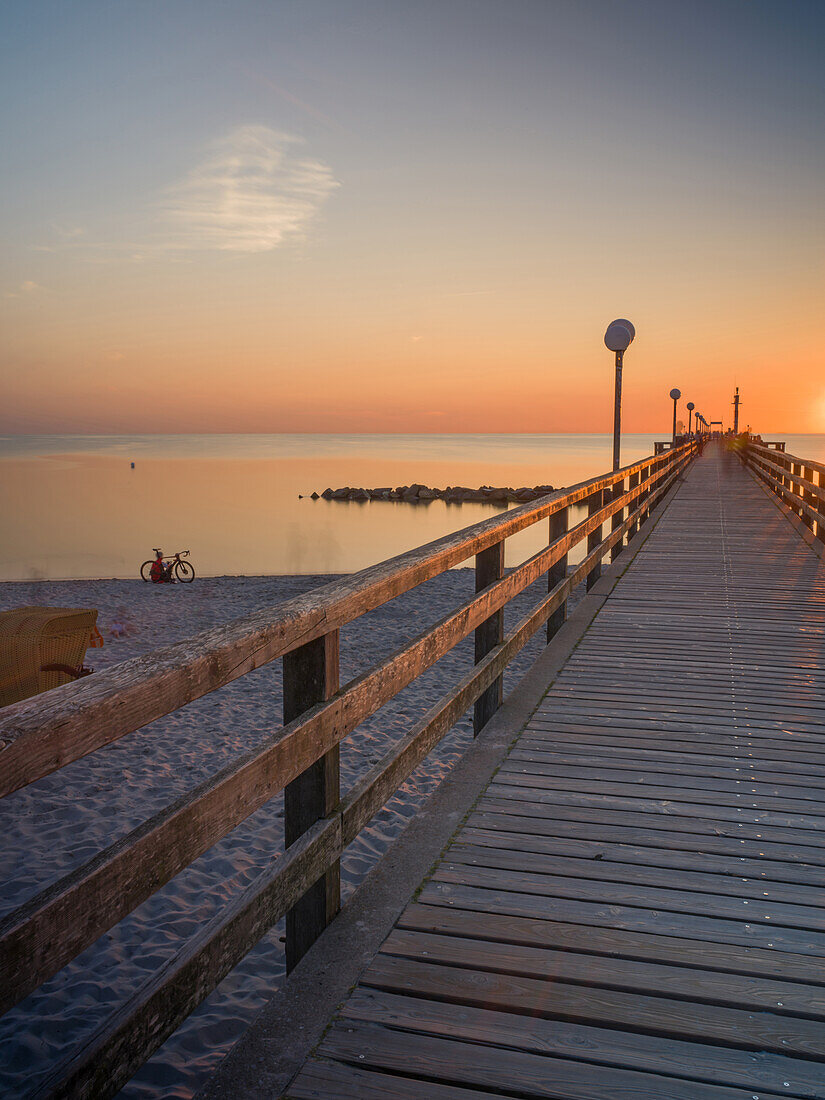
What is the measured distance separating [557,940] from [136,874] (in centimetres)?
157

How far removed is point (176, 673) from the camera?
173cm

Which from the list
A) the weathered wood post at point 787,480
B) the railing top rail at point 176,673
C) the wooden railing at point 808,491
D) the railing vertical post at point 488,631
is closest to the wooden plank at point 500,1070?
the railing top rail at point 176,673

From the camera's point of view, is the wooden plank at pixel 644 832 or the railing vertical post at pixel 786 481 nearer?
the wooden plank at pixel 644 832

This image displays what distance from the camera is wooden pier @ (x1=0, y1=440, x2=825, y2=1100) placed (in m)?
1.61

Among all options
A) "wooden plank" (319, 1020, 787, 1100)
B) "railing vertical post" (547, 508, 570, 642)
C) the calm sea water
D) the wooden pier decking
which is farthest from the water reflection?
"wooden plank" (319, 1020, 787, 1100)

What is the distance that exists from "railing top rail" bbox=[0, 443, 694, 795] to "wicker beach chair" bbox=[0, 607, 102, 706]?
289 inches

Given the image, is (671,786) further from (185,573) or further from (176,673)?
(185,573)

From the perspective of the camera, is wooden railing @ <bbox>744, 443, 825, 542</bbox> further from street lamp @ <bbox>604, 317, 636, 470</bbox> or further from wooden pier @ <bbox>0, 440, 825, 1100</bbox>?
wooden pier @ <bbox>0, 440, 825, 1100</bbox>

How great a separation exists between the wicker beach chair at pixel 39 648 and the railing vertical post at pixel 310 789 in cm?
717

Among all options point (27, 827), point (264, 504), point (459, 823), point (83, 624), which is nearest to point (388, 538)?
point (264, 504)

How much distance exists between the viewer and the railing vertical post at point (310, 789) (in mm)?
2434

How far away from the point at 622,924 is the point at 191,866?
4520mm

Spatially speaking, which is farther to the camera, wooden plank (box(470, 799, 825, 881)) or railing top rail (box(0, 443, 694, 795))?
wooden plank (box(470, 799, 825, 881))

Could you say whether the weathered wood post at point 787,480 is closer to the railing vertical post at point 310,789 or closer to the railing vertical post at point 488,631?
the railing vertical post at point 488,631
